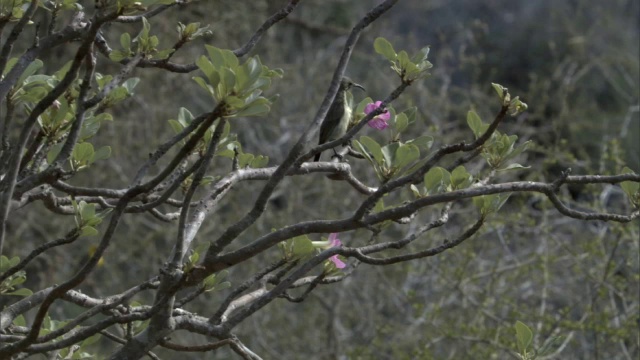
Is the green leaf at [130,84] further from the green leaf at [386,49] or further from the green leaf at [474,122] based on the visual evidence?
the green leaf at [474,122]

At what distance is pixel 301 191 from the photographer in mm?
8250

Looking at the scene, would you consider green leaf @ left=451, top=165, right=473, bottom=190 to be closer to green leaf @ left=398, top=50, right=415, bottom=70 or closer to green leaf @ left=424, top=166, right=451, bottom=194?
green leaf @ left=424, top=166, right=451, bottom=194

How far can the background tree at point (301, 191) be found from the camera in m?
2.16

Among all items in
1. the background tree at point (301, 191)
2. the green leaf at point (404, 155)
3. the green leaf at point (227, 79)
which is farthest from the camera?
the green leaf at point (404, 155)

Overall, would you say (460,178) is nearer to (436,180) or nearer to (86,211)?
(436,180)

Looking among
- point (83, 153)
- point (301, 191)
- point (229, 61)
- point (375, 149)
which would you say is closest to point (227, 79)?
point (229, 61)

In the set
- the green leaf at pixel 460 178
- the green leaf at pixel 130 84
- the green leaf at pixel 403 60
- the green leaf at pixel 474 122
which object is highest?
the green leaf at pixel 130 84

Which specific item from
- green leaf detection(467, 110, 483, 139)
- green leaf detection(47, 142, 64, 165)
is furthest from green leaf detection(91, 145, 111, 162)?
green leaf detection(467, 110, 483, 139)

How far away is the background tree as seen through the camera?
2162 mm

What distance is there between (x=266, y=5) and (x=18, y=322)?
7.14 metres

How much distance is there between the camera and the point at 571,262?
637 cm

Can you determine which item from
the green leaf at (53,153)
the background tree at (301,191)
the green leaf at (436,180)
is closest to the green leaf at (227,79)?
the background tree at (301,191)

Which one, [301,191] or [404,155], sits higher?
[301,191]

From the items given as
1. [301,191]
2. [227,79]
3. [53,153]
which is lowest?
[227,79]
